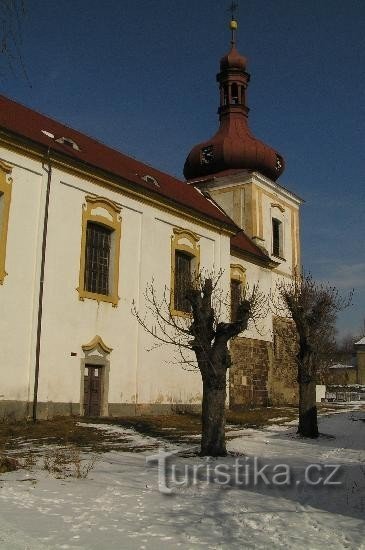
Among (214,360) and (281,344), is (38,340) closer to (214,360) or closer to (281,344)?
(214,360)

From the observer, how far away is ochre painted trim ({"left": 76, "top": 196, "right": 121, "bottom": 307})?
17.0 m

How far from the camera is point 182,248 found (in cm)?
2083

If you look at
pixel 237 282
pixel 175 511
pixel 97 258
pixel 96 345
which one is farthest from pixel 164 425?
pixel 237 282

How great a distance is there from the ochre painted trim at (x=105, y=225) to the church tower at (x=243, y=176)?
35.3 feet

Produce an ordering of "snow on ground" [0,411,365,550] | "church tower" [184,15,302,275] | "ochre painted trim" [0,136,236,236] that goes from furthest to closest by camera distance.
Result: "church tower" [184,15,302,275], "ochre painted trim" [0,136,236,236], "snow on ground" [0,411,365,550]

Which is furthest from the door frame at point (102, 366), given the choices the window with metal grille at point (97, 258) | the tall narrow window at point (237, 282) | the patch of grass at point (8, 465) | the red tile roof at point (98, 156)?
the tall narrow window at point (237, 282)

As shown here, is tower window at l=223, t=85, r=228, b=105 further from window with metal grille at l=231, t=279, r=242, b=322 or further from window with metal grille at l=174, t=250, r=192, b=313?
window with metal grille at l=174, t=250, r=192, b=313

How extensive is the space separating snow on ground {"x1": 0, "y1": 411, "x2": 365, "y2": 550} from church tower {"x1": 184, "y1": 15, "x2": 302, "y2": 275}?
62.0ft

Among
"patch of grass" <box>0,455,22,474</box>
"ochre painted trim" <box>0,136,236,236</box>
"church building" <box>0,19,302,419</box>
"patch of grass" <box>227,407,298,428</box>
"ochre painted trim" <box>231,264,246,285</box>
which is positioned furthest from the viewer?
"ochre painted trim" <box>231,264,246,285</box>

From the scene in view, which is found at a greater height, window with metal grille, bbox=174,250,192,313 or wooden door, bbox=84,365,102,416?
window with metal grille, bbox=174,250,192,313

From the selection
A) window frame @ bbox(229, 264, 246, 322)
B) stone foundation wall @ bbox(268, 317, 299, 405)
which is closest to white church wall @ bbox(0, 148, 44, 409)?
window frame @ bbox(229, 264, 246, 322)

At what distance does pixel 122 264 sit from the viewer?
719 inches

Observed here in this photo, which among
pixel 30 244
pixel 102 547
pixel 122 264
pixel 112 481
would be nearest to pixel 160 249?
pixel 122 264

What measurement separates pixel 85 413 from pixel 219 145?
56.0ft
